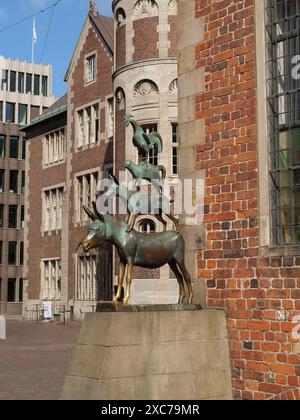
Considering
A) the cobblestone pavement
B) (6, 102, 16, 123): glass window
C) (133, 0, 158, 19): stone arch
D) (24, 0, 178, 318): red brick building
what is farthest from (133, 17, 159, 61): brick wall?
(6, 102, 16, 123): glass window

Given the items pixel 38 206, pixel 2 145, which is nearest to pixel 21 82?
pixel 2 145

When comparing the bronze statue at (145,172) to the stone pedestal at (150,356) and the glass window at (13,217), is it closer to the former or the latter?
the stone pedestal at (150,356)

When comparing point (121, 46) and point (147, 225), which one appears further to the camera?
point (121, 46)

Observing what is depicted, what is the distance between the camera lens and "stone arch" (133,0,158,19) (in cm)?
2714

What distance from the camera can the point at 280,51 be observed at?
27.9ft

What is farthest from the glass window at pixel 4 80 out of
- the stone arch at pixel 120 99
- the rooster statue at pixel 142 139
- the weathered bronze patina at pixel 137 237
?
the weathered bronze patina at pixel 137 237

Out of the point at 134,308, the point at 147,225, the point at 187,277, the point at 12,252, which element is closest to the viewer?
the point at 134,308

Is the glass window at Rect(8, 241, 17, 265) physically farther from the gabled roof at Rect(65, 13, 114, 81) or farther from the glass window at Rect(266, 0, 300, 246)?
the glass window at Rect(266, 0, 300, 246)

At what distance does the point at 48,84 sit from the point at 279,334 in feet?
228

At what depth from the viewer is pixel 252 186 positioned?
8.46m

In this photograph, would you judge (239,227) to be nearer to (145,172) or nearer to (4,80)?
(145,172)

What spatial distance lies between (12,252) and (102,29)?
29.6 metres

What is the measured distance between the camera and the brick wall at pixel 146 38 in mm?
27047

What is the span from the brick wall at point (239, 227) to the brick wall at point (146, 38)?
17919 mm
